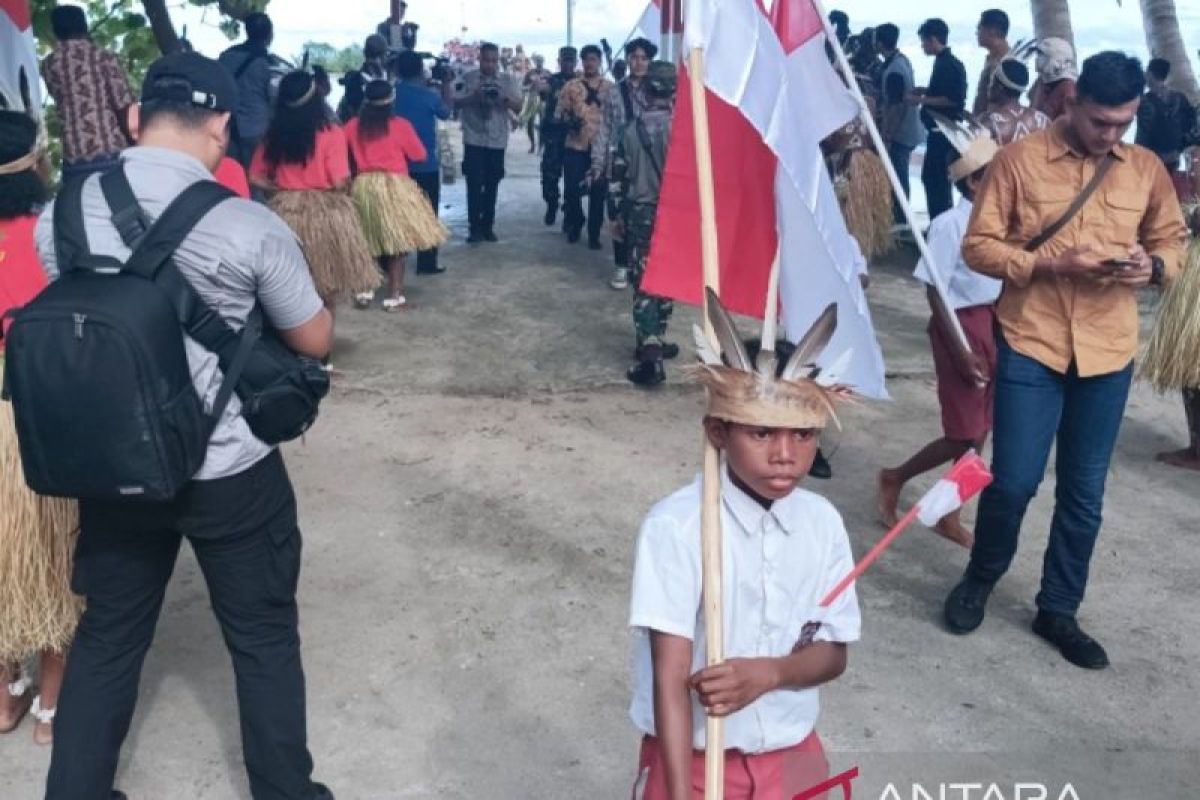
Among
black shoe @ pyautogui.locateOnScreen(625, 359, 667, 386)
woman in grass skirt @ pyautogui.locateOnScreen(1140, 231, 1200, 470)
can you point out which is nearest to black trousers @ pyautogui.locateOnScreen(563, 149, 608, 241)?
black shoe @ pyautogui.locateOnScreen(625, 359, 667, 386)

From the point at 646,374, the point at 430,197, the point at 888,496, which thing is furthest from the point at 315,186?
the point at 888,496

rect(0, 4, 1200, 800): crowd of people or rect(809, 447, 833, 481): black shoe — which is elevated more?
rect(0, 4, 1200, 800): crowd of people

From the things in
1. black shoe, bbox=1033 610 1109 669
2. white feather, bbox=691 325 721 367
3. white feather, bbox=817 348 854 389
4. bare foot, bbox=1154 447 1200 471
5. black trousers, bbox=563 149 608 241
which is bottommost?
bare foot, bbox=1154 447 1200 471

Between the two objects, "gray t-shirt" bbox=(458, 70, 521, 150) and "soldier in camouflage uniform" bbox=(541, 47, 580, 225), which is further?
"soldier in camouflage uniform" bbox=(541, 47, 580, 225)

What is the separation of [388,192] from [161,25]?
1.77m

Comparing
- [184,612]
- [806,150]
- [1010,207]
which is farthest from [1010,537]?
[184,612]

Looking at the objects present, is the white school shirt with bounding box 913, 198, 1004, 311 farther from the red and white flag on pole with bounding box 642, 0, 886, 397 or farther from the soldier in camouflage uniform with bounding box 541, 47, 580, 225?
the soldier in camouflage uniform with bounding box 541, 47, 580, 225

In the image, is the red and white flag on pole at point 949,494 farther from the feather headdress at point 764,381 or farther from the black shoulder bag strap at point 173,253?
the black shoulder bag strap at point 173,253

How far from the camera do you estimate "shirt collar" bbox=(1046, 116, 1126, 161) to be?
359cm

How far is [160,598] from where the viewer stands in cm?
284

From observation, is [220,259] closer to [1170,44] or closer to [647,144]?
[647,144]

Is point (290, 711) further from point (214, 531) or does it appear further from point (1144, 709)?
point (1144, 709)

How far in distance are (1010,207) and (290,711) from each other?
98.5 inches

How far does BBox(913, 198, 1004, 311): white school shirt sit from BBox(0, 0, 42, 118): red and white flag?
3.30m
